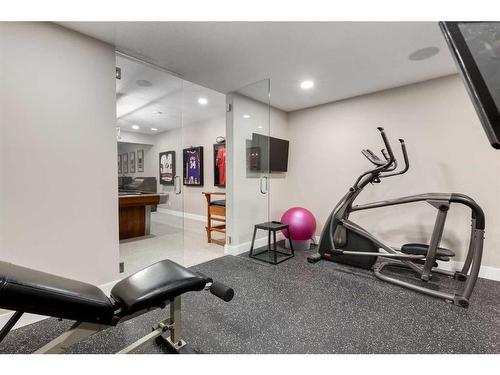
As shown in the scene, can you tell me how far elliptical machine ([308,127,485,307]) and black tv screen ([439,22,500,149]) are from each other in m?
1.86

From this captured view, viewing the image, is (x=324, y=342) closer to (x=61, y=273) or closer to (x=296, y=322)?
(x=296, y=322)

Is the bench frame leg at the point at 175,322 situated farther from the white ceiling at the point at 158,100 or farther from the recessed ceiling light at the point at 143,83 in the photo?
the recessed ceiling light at the point at 143,83

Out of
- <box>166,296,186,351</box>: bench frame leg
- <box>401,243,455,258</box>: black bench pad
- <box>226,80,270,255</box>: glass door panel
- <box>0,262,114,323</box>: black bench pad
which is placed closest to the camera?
<box>0,262,114,323</box>: black bench pad

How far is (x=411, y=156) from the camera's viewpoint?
303 centimetres

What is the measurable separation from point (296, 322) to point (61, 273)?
192 cm

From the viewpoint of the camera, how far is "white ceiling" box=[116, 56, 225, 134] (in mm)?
3017

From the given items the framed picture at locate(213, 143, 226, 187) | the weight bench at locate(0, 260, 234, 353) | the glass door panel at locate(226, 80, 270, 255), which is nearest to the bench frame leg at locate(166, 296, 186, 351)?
the weight bench at locate(0, 260, 234, 353)

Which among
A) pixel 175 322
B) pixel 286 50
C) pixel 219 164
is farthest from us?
pixel 219 164

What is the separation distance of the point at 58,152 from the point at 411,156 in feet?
12.7

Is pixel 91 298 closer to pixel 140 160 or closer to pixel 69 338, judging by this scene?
pixel 69 338

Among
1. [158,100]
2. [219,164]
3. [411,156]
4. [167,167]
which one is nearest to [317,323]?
[411,156]

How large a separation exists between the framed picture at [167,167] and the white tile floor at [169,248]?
1.57m

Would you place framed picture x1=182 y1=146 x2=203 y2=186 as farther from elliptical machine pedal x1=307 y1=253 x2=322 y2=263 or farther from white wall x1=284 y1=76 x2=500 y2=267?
elliptical machine pedal x1=307 y1=253 x2=322 y2=263

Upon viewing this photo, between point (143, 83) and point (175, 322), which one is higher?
point (143, 83)
